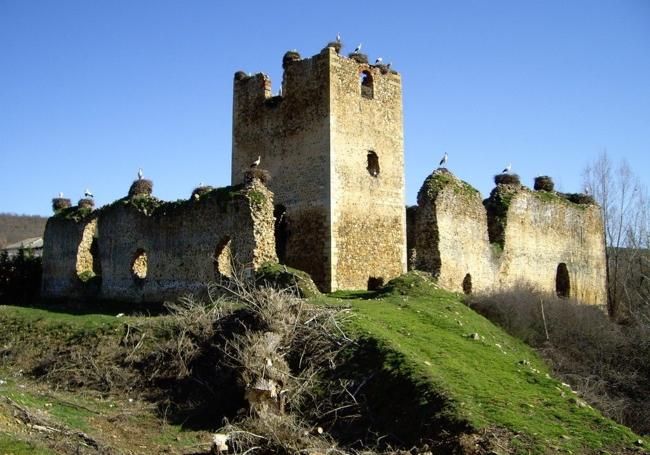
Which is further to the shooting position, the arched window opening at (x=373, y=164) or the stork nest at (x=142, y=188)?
the stork nest at (x=142, y=188)

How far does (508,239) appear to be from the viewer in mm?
22172

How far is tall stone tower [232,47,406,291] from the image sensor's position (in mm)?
18953

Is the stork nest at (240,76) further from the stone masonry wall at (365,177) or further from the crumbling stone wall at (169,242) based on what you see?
the crumbling stone wall at (169,242)

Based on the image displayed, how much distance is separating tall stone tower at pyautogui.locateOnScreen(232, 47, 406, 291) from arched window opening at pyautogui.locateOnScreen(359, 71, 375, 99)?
1.1 inches

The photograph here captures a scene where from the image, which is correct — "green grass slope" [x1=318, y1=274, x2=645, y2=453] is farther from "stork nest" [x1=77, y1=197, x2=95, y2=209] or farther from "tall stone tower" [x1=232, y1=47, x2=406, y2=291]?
"stork nest" [x1=77, y1=197, x2=95, y2=209]

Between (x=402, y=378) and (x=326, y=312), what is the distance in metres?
2.41

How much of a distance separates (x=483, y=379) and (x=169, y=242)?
38.4 ft

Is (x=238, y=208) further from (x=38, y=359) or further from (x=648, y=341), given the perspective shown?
(x=648, y=341)

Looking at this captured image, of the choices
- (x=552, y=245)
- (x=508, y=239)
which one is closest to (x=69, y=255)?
(x=508, y=239)

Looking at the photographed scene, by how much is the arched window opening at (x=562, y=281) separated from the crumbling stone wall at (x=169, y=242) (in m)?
12.5

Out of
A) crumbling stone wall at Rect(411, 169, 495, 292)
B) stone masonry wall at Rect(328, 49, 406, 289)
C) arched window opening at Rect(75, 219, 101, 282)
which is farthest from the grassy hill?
arched window opening at Rect(75, 219, 101, 282)

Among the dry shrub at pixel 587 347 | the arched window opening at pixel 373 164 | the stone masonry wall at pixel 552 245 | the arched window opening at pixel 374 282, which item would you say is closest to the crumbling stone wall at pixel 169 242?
the arched window opening at pixel 374 282

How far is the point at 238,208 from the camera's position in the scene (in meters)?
17.2

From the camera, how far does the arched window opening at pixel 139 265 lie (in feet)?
67.4
